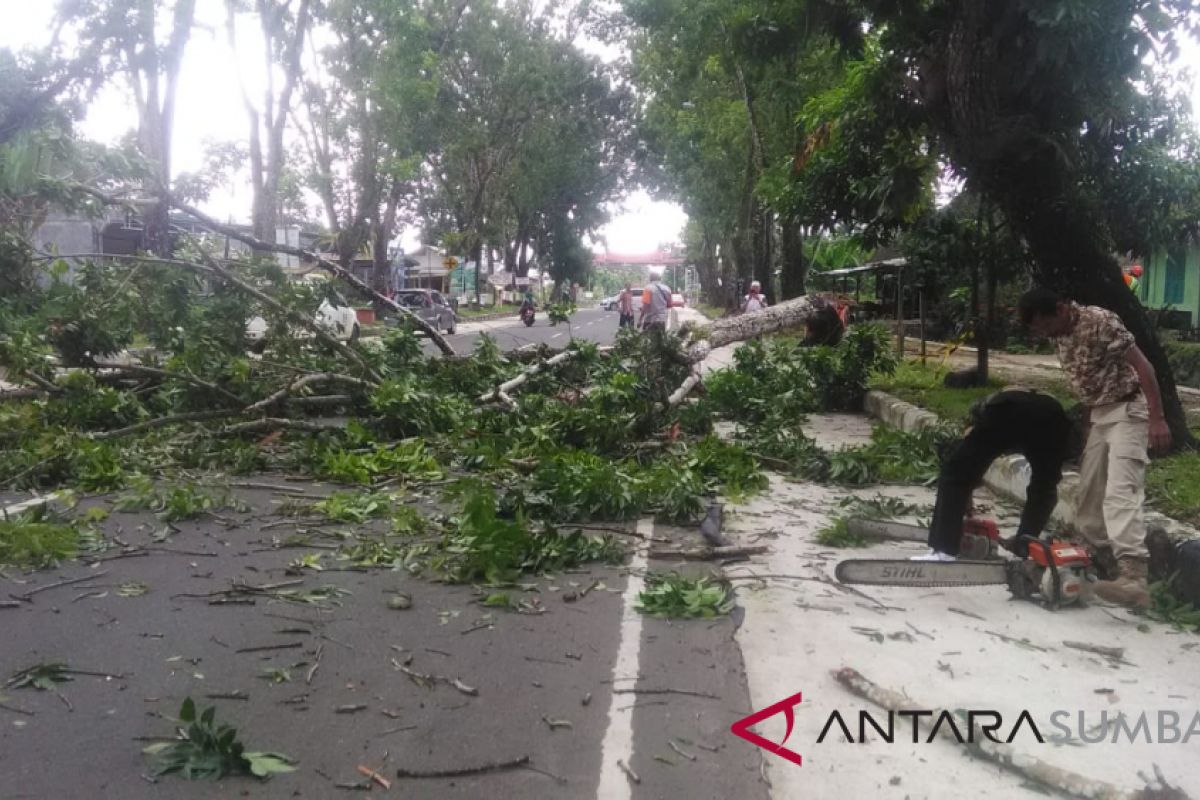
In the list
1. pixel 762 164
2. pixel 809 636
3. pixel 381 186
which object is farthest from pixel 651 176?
pixel 809 636

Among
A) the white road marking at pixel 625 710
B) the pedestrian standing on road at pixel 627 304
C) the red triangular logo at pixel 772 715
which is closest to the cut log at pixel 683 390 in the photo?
the white road marking at pixel 625 710

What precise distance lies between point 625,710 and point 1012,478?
17.6 feet

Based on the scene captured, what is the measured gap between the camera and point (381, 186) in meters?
38.7

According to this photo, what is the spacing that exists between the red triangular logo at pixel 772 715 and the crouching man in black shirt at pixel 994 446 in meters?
1.68

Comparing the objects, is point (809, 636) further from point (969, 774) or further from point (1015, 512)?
point (1015, 512)

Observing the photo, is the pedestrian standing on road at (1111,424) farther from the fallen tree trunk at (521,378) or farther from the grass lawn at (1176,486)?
the fallen tree trunk at (521,378)

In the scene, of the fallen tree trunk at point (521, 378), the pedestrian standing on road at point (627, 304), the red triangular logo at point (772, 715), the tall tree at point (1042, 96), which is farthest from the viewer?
the pedestrian standing on road at point (627, 304)

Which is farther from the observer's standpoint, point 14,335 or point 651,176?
point 651,176

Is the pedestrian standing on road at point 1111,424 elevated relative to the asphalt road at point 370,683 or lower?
elevated

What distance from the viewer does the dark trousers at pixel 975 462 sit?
5824mm

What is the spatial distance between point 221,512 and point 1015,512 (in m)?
5.91

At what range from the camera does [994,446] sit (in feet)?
19.1

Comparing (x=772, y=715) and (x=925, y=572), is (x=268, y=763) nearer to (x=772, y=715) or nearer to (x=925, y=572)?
(x=772, y=715)

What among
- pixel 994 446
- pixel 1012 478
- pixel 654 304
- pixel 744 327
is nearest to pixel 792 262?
pixel 654 304
